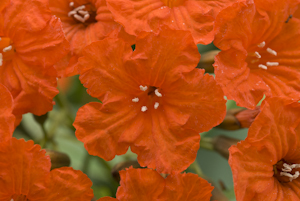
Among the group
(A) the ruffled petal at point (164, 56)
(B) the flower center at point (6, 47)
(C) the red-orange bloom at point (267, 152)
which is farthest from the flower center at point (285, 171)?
(B) the flower center at point (6, 47)

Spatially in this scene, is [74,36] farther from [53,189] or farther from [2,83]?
[53,189]

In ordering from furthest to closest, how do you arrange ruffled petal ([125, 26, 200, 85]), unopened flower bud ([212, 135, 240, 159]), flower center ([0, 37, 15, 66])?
unopened flower bud ([212, 135, 240, 159]) → flower center ([0, 37, 15, 66]) → ruffled petal ([125, 26, 200, 85])

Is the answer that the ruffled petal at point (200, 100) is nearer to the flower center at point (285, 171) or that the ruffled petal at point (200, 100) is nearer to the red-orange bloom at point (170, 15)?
the red-orange bloom at point (170, 15)

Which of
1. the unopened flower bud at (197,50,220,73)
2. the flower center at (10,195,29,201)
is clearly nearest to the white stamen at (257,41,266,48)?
the unopened flower bud at (197,50,220,73)

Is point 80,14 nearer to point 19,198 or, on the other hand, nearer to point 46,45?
point 46,45

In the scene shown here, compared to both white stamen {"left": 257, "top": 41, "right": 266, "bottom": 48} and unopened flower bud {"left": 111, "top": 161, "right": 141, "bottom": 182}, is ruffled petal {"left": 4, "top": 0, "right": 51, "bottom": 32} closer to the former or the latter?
unopened flower bud {"left": 111, "top": 161, "right": 141, "bottom": 182}

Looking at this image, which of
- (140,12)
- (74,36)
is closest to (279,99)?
(140,12)
